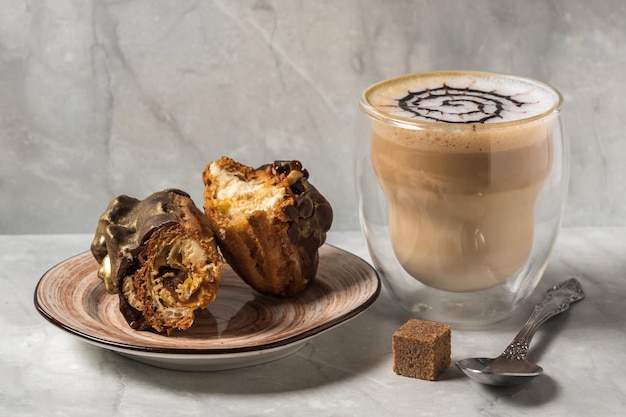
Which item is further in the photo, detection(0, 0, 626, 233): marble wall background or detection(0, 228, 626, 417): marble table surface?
detection(0, 0, 626, 233): marble wall background

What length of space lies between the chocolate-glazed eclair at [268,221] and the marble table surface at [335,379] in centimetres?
8

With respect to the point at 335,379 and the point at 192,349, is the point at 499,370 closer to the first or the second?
the point at 335,379

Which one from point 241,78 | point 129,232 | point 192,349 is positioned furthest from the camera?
point 241,78

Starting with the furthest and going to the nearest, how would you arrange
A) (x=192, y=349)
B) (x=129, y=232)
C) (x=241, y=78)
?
(x=241, y=78) → (x=129, y=232) → (x=192, y=349)

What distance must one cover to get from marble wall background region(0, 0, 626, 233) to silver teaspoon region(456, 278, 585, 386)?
14.0 inches

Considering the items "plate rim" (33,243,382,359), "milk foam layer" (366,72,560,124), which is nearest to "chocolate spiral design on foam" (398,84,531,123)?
"milk foam layer" (366,72,560,124)

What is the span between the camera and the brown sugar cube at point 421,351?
2.99ft

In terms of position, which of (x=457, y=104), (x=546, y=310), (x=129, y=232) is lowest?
(x=546, y=310)

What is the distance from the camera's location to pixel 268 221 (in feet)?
3.25

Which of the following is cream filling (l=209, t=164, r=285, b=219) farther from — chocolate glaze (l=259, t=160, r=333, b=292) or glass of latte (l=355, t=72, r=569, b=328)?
glass of latte (l=355, t=72, r=569, b=328)

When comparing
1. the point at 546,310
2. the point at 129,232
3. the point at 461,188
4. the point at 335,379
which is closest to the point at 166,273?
the point at 129,232

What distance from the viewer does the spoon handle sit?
→ 0.96 m

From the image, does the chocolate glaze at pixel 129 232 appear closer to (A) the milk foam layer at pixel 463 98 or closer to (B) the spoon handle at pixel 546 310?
(A) the milk foam layer at pixel 463 98

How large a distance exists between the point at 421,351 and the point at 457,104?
0.27 metres
